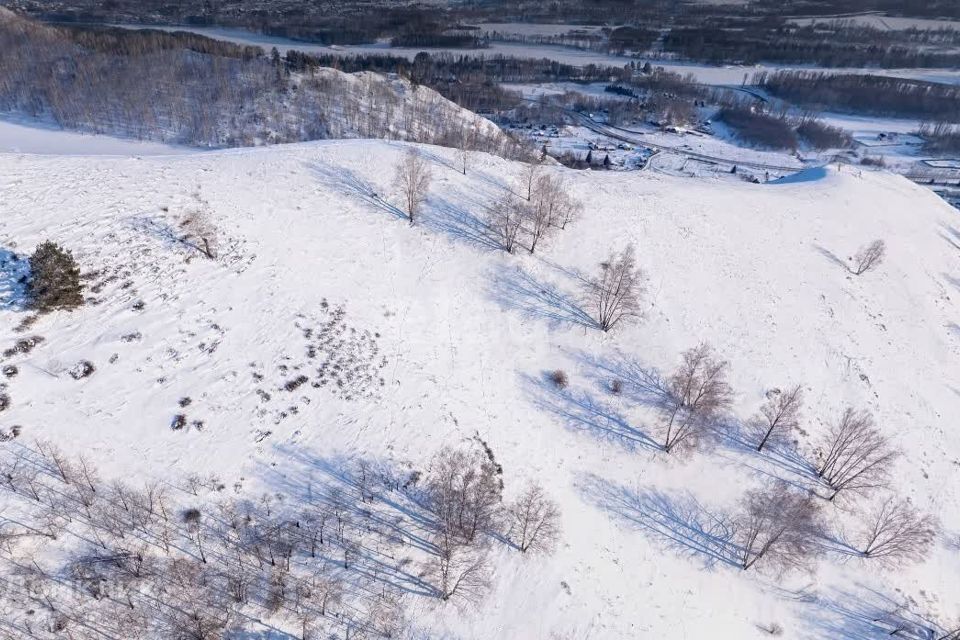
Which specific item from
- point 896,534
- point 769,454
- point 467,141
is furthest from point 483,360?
point 467,141

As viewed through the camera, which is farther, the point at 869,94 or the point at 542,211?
the point at 869,94

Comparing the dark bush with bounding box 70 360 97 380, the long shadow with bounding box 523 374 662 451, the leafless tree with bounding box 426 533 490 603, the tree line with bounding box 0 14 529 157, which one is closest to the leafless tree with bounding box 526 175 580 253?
the long shadow with bounding box 523 374 662 451

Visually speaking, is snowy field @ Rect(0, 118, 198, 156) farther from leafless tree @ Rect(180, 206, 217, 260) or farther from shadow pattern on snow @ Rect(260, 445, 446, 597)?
shadow pattern on snow @ Rect(260, 445, 446, 597)

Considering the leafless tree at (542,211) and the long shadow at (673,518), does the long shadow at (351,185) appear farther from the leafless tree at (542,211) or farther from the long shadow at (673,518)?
the long shadow at (673,518)

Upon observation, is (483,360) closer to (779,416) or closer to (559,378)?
(559,378)

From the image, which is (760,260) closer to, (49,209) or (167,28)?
(49,209)

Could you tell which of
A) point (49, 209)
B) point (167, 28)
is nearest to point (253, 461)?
point (49, 209)
